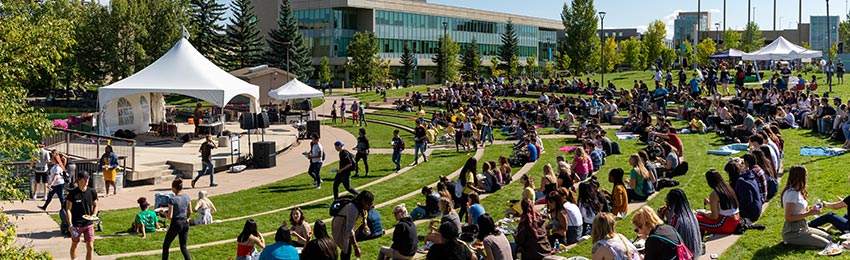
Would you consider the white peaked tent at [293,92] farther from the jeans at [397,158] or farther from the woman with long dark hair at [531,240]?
the woman with long dark hair at [531,240]

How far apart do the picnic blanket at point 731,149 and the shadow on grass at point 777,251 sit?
11.1 m

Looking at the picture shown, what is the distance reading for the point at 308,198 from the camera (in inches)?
773

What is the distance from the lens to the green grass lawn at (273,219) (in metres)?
14.1

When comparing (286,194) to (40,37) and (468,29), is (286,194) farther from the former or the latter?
(468,29)

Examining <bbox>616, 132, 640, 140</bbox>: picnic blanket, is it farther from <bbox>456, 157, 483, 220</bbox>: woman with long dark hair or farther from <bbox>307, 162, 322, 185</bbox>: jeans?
<bbox>456, 157, 483, 220</bbox>: woman with long dark hair

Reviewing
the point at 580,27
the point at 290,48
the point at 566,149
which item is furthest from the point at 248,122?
the point at 580,27

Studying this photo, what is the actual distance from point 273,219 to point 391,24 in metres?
76.0

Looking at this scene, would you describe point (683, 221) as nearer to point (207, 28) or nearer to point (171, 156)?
point (171, 156)

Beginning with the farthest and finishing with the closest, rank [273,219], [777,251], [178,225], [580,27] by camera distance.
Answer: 1. [580,27]
2. [273,219]
3. [178,225]
4. [777,251]

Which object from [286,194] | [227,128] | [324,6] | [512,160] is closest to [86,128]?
[227,128]

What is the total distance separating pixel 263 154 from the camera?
86.0 feet

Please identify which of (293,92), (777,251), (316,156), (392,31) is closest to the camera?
(777,251)

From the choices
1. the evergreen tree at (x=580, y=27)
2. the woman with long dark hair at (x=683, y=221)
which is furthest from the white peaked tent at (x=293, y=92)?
the evergreen tree at (x=580, y=27)

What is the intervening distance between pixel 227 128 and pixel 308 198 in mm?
20873
